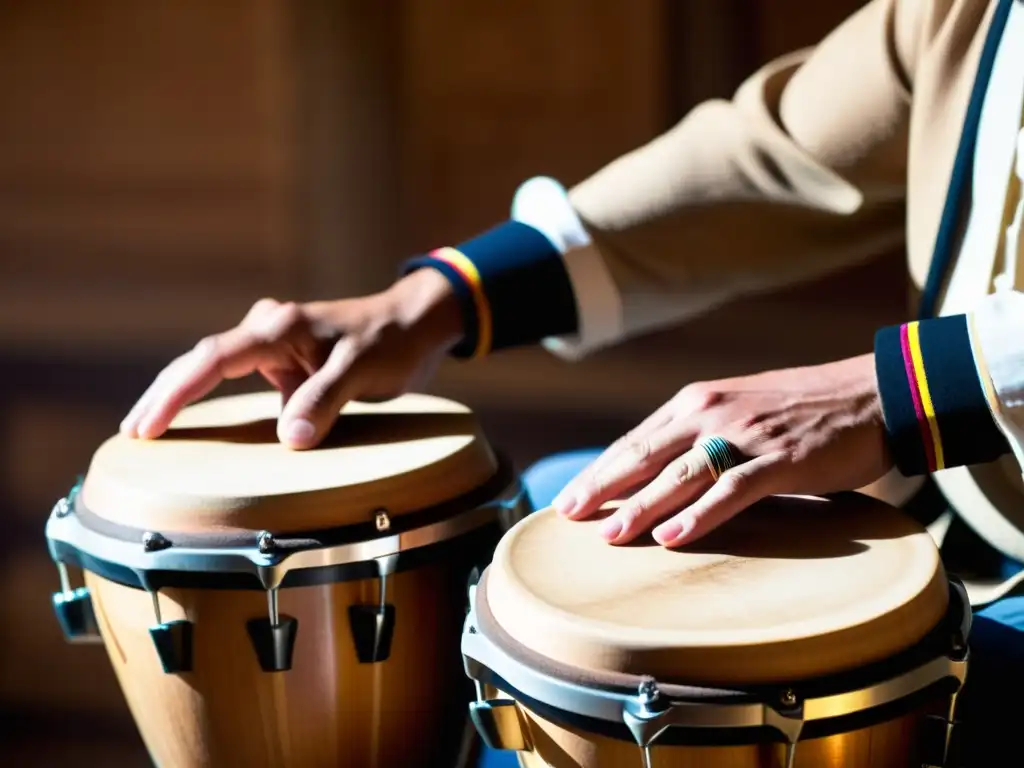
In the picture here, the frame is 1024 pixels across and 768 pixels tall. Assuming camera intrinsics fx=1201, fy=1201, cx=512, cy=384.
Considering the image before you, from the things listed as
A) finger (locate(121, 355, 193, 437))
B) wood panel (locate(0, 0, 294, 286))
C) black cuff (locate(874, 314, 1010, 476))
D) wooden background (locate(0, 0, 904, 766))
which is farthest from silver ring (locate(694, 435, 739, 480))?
wood panel (locate(0, 0, 294, 286))

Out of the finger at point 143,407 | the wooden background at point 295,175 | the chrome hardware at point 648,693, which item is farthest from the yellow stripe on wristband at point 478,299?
the wooden background at point 295,175

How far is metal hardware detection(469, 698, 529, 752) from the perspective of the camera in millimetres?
629

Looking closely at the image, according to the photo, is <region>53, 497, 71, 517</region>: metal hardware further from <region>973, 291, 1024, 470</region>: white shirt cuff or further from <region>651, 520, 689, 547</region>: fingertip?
<region>973, 291, 1024, 470</region>: white shirt cuff

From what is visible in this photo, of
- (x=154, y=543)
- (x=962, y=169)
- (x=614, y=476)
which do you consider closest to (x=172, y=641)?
(x=154, y=543)

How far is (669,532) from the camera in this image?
65 centimetres

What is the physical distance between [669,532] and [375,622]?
213 mm

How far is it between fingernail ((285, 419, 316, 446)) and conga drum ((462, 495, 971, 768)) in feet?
0.70

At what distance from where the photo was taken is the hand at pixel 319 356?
2.84ft

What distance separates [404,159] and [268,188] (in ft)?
2.76

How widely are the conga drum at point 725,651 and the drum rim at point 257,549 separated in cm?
10

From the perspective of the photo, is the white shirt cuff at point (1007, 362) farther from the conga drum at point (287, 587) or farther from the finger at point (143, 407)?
the finger at point (143, 407)

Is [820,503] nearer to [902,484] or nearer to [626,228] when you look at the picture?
[902,484]

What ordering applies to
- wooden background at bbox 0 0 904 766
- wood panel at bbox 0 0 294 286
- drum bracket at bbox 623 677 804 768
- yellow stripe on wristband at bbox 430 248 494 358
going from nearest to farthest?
drum bracket at bbox 623 677 804 768 → yellow stripe on wristband at bbox 430 248 494 358 → wooden background at bbox 0 0 904 766 → wood panel at bbox 0 0 294 286

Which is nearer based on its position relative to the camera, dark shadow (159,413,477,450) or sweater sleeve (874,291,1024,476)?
sweater sleeve (874,291,1024,476)
